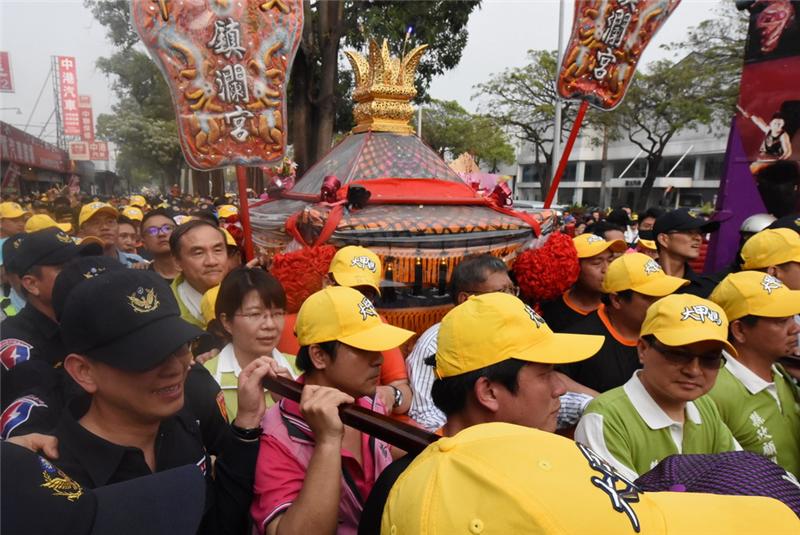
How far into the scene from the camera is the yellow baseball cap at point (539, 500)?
28.8 inches

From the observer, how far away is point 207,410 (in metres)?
1.79

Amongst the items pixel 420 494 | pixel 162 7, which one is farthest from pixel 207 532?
pixel 162 7

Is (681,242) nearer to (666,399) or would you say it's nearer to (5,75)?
(666,399)

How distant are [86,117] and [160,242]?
22.4m

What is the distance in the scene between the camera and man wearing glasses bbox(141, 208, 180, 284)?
13.0 ft

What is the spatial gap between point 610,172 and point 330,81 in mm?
34535

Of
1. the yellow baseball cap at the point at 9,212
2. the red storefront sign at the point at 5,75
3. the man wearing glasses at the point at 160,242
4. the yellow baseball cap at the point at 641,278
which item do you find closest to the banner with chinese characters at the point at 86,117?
the red storefront sign at the point at 5,75

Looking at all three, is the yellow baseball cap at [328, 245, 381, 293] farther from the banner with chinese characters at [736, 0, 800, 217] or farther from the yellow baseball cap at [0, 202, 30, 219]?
the banner with chinese characters at [736, 0, 800, 217]

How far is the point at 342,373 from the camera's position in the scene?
1792 millimetres

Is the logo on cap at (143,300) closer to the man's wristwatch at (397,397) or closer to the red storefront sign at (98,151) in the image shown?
the man's wristwatch at (397,397)

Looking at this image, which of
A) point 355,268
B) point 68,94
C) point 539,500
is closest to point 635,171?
point 68,94

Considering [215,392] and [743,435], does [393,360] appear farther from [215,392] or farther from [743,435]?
[743,435]

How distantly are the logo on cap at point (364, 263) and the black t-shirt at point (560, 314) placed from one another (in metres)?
1.36

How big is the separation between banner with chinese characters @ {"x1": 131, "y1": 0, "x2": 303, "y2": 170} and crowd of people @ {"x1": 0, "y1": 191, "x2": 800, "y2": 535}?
61 centimetres
